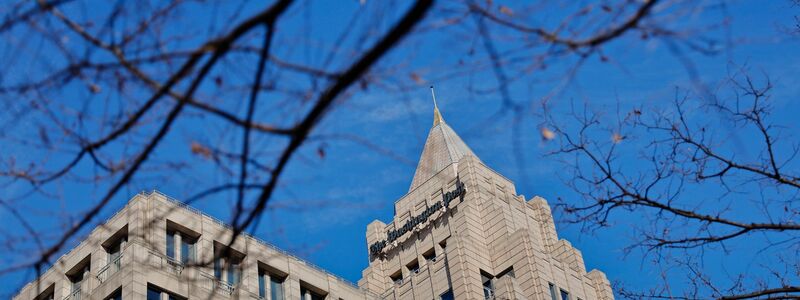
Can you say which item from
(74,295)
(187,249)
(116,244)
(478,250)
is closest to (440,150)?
(478,250)

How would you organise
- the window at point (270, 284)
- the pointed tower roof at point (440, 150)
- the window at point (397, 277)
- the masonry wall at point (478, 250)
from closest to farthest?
the window at point (270, 284)
the masonry wall at point (478, 250)
the window at point (397, 277)
the pointed tower roof at point (440, 150)

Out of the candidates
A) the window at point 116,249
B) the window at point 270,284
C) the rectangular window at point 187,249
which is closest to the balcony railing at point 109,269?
the window at point 116,249

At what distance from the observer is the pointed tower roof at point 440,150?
233 feet

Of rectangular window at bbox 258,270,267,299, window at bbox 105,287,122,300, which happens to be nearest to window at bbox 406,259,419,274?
rectangular window at bbox 258,270,267,299

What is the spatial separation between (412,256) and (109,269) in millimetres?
26757

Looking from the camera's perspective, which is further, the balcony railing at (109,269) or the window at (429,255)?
the window at (429,255)

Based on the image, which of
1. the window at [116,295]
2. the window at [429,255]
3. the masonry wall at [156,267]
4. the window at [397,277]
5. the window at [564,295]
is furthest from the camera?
the window at [397,277]

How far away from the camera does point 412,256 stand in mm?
66438

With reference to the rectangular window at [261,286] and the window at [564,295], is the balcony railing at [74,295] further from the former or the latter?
the window at [564,295]

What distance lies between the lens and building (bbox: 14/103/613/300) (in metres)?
42.5

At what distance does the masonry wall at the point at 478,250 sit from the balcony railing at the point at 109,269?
2143 centimetres

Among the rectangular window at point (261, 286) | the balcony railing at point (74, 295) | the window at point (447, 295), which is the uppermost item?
the window at point (447, 295)

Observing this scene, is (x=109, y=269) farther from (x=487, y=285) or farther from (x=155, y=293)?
(x=487, y=285)

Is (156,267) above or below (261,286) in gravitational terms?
below
